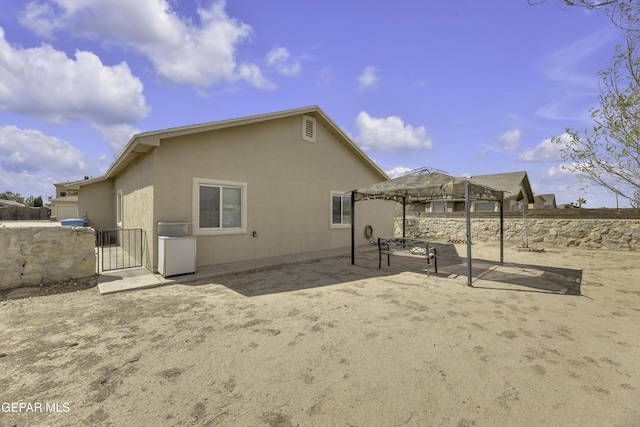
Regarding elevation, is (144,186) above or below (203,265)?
above

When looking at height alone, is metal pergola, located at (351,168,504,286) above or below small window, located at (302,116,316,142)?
below

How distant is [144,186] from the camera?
789cm

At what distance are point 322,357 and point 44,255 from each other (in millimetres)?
6372

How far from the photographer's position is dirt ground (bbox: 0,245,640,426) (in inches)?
96.3

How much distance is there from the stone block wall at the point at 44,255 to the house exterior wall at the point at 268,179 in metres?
1.42

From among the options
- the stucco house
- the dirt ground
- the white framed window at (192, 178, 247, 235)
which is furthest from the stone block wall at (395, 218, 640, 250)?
the white framed window at (192, 178, 247, 235)

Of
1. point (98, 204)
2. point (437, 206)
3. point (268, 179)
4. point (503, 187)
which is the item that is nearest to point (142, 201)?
point (268, 179)

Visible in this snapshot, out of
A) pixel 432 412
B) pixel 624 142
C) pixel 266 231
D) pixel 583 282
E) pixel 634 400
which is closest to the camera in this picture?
pixel 432 412

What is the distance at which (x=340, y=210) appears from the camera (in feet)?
40.0

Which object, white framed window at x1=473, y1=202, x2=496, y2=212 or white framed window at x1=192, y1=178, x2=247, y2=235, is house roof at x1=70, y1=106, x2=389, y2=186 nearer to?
white framed window at x1=192, y1=178, x2=247, y2=235

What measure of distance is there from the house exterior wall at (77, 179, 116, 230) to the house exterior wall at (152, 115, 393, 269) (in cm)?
973

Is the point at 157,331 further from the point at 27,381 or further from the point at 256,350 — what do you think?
the point at 256,350

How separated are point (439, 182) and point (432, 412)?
19.4 ft

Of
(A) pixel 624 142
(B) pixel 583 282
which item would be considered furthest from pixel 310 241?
(A) pixel 624 142
